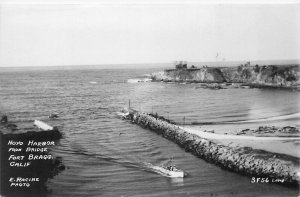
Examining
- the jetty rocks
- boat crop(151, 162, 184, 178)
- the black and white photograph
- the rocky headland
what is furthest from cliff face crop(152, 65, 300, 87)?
boat crop(151, 162, 184, 178)

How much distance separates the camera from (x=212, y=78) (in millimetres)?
13547

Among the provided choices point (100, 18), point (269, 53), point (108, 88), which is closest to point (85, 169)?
point (108, 88)

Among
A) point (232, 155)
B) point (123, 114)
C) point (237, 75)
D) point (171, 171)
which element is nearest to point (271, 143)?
Result: point (232, 155)

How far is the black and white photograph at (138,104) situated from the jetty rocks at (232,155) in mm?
28

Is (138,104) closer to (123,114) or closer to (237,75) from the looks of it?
(123,114)

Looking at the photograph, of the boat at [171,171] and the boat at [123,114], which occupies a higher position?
the boat at [123,114]

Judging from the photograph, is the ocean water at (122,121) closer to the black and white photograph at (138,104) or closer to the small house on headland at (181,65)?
the black and white photograph at (138,104)

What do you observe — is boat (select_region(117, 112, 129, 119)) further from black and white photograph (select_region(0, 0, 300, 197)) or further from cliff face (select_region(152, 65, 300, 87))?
cliff face (select_region(152, 65, 300, 87))

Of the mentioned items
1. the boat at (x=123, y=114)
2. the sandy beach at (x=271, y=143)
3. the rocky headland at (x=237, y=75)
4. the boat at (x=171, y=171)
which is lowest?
the boat at (x=171, y=171)

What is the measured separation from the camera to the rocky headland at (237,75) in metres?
11.7

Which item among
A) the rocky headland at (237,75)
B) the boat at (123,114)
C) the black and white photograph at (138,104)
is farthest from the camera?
the rocky headland at (237,75)

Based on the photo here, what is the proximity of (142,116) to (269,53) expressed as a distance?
3833 millimetres

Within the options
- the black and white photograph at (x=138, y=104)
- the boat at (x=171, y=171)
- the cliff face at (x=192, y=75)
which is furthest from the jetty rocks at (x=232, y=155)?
the cliff face at (x=192, y=75)

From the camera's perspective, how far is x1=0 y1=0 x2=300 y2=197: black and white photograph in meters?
9.62
